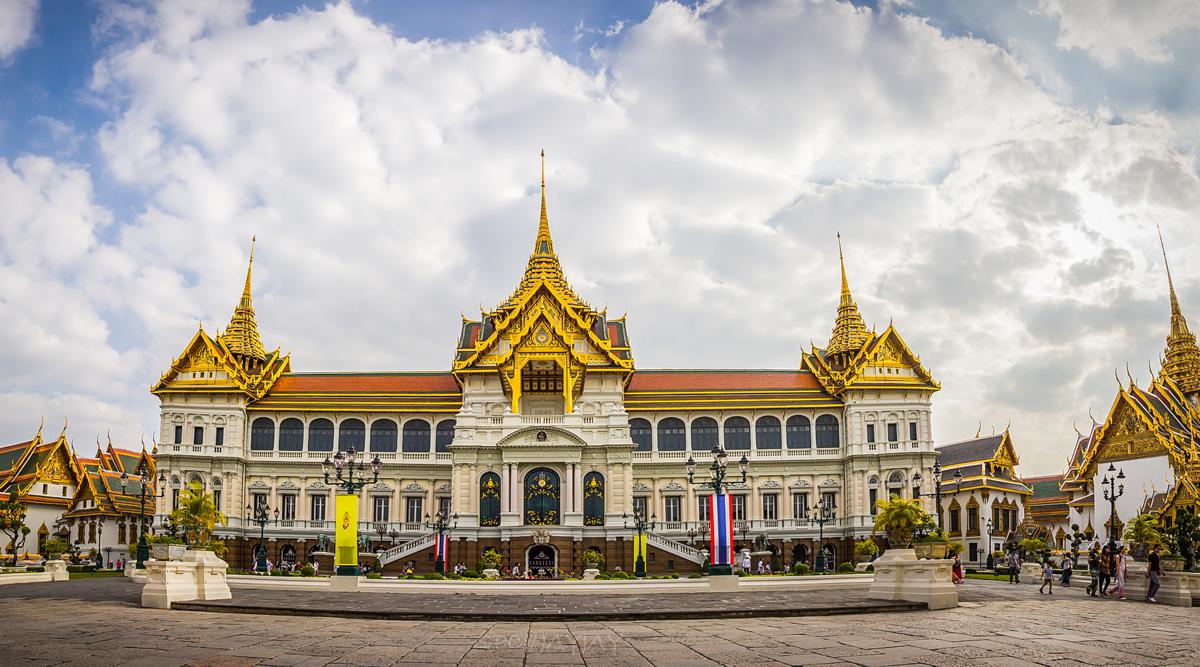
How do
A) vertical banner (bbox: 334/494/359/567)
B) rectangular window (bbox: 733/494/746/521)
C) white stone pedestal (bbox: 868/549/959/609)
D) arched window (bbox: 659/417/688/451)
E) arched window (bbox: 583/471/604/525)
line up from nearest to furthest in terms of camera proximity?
white stone pedestal (bbox: 868/549/959/609)
vertical banner (bbox: 334/494/359/567)
arched window (bbox: 583/471/604/525)
rectangular window (bbox: 733/494/746/521)
arched window (bbox: 659/417/688/451)

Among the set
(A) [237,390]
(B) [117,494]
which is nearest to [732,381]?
(A) [237,390]

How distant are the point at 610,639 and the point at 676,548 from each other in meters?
33.4

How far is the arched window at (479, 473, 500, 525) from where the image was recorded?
51.2 meters

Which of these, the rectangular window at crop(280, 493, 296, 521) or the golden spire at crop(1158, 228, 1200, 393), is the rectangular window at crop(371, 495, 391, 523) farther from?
the golden spire at crop(1158, 228, 1200, 393)

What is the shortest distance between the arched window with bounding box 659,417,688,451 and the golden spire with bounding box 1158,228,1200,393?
1406 inches

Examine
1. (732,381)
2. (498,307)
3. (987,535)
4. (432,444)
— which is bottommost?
(987,535)

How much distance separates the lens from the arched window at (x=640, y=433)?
58500 mm

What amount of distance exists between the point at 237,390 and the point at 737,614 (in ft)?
147

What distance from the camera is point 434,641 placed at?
15516 millimetres

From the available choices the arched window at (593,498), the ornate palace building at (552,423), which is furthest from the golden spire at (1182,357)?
the arched window at (593,498)

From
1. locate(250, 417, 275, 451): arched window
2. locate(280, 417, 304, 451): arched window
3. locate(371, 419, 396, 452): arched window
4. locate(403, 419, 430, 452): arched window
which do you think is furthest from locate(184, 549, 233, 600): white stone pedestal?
locate(250, 417, 275, 451): arched window

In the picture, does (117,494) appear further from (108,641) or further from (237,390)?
(108,641)

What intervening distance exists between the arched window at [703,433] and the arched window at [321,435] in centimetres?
2291

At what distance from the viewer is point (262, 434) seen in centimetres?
5844
